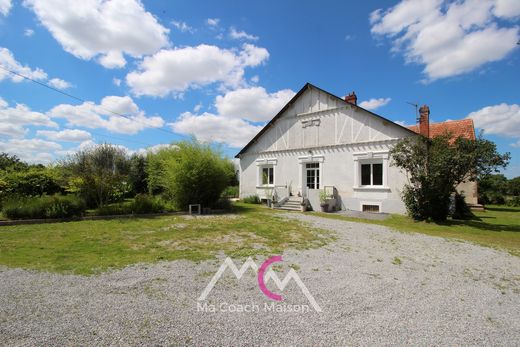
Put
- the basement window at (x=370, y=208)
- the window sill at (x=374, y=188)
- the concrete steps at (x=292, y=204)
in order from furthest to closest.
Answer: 1. the concrete steps at (x=292, y=204)
2. the basement window at (x=370, y=208)
3. the window sill at (x=374, y=188)

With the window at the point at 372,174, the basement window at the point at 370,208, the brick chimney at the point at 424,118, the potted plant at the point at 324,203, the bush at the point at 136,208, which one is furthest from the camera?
the brick chimney at the point at 424,118

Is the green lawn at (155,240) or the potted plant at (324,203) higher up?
the potted plant at (324,203)

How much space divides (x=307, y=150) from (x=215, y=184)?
242 inches

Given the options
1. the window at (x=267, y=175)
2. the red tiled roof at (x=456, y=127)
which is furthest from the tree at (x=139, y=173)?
the red tiled roof at (x=456, y=127)

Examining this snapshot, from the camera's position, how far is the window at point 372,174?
1341cm

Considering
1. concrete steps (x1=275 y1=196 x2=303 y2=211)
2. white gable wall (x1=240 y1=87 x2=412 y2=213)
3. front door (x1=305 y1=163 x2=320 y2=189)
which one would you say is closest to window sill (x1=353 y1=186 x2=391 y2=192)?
white gable wall (x1=240 y1=87 x2=412 y2=213)

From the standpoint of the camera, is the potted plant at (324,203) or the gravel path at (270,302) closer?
the gravel path at (270,302)

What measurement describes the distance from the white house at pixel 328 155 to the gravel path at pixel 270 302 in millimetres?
8495

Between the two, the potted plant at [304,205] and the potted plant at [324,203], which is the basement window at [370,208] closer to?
the potted plant at [324,203]

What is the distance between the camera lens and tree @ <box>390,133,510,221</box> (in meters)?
9.33

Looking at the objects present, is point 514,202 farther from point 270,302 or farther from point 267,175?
point 270,302

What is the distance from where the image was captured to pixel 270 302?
3412 mm

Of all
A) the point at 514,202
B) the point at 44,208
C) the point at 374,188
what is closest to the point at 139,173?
the point at 44,208

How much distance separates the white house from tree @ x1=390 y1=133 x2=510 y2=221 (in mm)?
1360
